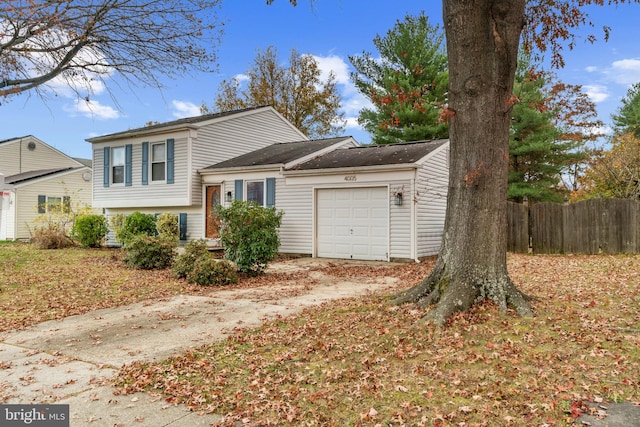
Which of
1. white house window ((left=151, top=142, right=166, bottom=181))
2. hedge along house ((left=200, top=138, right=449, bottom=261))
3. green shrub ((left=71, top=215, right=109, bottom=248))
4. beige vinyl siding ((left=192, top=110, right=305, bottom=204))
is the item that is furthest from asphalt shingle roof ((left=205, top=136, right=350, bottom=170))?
green shrub ((left=71, top=215, right=109, bottom=248))

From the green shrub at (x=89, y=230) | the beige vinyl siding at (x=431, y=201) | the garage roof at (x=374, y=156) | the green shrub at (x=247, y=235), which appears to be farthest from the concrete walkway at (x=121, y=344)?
the green shrub at (x=89, y=230)

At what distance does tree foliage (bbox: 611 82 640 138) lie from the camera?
2703 centimetres

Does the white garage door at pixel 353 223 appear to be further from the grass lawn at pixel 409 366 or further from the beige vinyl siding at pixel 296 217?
the grass lawn at pixel 409 366

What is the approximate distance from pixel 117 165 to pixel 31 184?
8888 millimetres

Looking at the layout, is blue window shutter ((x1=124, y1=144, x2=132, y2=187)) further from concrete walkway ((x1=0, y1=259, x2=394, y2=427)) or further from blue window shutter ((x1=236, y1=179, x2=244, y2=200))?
concrete walkway ((x1=0, y1=259, x2=394, y2=427))

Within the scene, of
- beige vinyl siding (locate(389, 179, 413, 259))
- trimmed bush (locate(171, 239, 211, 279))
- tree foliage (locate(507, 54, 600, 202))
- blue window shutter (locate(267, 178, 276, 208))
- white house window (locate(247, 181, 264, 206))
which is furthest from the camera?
tree foliage (locate(507, 54, 600, 202))

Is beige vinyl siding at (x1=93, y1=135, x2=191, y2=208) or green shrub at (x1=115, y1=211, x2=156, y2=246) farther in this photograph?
green shrub at (x1=115, y1=211, x2=156, y2=246)

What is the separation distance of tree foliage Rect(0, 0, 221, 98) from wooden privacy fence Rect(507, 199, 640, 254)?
1029cm

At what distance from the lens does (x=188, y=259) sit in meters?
9.96

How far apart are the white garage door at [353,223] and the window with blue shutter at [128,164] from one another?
27.3 feet

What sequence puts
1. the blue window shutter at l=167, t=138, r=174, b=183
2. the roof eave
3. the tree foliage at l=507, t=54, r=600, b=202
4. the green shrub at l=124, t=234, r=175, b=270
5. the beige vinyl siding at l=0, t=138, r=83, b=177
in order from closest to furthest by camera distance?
the green shrub at l=124, t=234, r=175, b=270, the roof eave, the blue window shutter at l=167, t=138, r=174, b=183, the tree foliage at l=507, t=54, r=600, b=202, the beige vinyl siding at l=0, t=138, r=83, b=177

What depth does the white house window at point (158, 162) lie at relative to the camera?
16875 millimetres

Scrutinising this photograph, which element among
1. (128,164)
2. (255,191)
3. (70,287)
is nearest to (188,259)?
(70,287)

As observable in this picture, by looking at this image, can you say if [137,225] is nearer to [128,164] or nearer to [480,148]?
[128,164]
